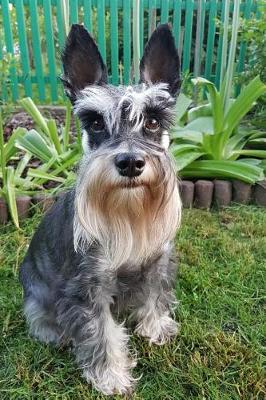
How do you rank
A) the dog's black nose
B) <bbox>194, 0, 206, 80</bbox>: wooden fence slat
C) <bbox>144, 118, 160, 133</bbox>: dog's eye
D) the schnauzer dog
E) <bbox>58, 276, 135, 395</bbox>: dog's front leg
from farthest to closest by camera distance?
1. <bbox>194, 0, 206, 80</bbox>: wooden fence slat
2. <bbox>58, 276, 135, 395</bbox>: dog's front leg
3. <bbox>144, 118, 160, 133</bbox>: dog's eye
4. the schnauzer dog
5. the dog's black nose

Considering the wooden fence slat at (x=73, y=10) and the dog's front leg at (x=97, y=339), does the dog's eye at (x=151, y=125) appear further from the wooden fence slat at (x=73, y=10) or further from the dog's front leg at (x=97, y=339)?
the wooden fence slat at (x=73, y=10)

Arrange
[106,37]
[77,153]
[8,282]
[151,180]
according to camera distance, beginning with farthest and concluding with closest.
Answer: [106,37]
[77,153]
[8,282]
[151,180]

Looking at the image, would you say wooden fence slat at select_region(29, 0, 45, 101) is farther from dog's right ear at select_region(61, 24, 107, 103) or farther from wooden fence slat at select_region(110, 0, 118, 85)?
dog's right ear at select_region(61, 24, 107, 103)

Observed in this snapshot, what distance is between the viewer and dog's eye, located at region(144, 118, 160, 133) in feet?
6.62

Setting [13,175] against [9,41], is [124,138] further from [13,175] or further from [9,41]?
[9,41]

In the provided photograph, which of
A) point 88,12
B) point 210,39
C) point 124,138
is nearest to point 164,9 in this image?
point 210,39

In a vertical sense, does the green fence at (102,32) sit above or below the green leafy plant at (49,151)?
above

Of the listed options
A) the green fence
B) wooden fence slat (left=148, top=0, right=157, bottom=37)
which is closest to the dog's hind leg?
the green fence

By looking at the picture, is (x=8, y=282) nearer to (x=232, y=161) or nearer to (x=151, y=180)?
(x=151, y=180)

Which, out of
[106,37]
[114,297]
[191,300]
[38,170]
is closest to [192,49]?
[106,37]

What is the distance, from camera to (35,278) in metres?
2.66

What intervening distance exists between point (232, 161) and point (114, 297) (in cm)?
219

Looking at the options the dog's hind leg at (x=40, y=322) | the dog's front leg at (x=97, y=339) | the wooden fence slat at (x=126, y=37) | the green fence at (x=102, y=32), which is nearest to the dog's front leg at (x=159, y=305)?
the dog's front leg at (x=97, y=339)

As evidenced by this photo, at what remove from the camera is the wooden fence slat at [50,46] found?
5898mm
